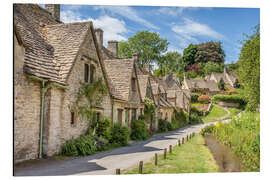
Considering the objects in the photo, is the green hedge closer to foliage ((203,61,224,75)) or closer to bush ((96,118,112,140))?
foliage ((203,61,224,75))

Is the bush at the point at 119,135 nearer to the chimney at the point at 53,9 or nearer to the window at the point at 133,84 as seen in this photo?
the window at the point at 133,84

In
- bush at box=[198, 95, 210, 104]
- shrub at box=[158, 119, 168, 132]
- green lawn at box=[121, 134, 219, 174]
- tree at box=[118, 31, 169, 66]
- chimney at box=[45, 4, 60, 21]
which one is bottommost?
shrub at box=[158, 119, 168, 132]

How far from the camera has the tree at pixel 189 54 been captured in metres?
10.4

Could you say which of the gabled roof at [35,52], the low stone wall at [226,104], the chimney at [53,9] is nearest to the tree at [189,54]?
the low stone wall at [226,104]

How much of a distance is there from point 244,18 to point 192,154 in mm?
5694

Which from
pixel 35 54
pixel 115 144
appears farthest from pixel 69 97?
pixel 115 144

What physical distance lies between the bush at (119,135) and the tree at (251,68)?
6405 mm

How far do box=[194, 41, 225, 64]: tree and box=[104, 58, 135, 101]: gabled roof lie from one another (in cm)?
528

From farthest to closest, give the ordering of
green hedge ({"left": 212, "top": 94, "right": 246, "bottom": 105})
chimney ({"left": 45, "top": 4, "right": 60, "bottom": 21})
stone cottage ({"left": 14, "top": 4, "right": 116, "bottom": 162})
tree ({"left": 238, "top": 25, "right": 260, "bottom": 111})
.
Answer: chimney ({"left": 45, "top": 4, "right": 60, "bottom": 21}) < green hedge ({"left": 212, "top": 94, "right": 246, "bottom": 105}) < tree ({"left": 238, "top": 25, "right": 260, "bottom": 111}) < stone cottage ({"left": 14, "top": 4, "right": 116, "bottom": 162})

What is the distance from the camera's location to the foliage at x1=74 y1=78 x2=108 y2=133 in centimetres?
1043

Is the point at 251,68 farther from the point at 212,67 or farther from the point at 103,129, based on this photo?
the point at 103,129

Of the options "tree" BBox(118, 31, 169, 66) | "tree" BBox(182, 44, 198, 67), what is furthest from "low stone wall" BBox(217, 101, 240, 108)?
"tree" BBox(118, 31, 169, 66)

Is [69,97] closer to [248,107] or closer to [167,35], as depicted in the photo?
[167,35]

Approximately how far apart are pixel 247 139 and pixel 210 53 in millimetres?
4303
